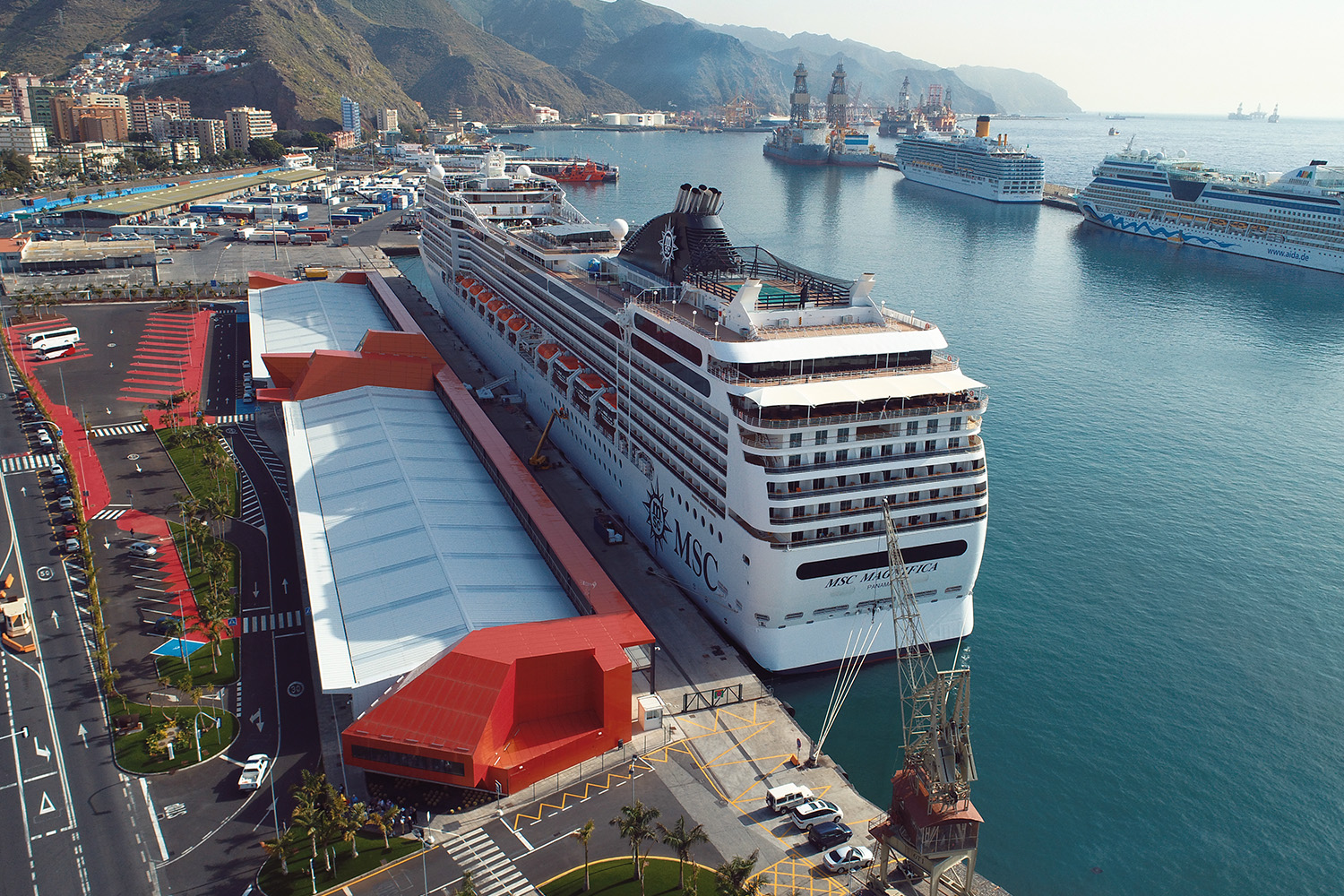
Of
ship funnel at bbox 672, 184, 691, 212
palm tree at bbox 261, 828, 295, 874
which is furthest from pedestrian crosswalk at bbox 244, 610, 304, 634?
ship funnel at bbox 672, 184, 691, 212

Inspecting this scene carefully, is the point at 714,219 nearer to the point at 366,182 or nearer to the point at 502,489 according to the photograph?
the point at 502,489

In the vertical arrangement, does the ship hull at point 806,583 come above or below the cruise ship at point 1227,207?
below

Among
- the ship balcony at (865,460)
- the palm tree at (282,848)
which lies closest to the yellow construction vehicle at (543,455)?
the ship balcony at (865,460)

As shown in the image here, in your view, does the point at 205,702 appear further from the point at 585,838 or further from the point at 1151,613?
the point at 1151,613

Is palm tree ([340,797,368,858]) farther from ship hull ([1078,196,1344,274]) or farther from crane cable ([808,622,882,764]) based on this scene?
ship hull ([1078,196,1344,274])

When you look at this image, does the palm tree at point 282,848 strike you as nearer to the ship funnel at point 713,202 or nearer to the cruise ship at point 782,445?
the cruise ship at point 782,445

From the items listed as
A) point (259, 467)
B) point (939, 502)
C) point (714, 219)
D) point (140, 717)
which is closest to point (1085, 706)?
point (939, 502)

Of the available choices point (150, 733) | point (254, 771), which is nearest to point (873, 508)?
point (254, 771)
